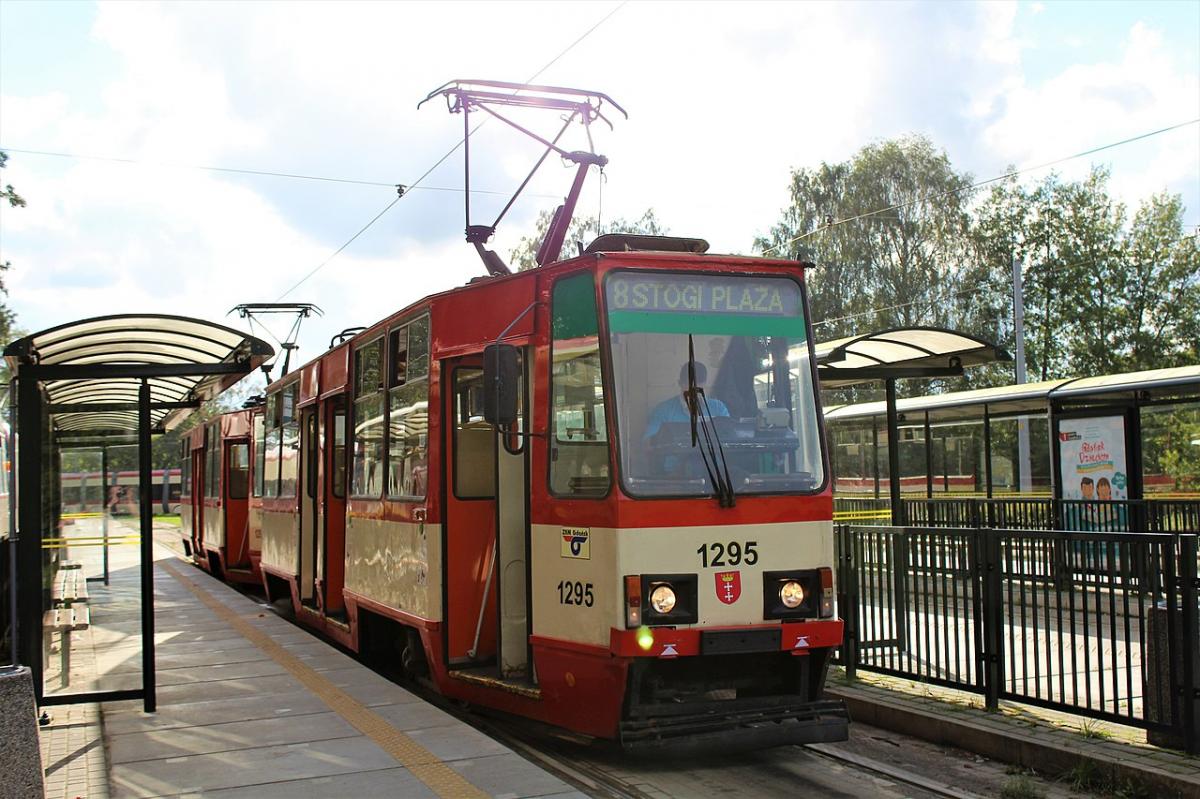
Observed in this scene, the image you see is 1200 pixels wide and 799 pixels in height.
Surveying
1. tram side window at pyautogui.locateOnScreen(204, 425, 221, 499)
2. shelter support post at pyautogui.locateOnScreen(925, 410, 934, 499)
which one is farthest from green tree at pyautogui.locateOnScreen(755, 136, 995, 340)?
tram side window at pyautogui.locateOnScreen(204, 425, 221, 499)

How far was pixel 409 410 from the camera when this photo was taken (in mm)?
8875

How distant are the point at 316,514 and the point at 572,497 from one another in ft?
19.6

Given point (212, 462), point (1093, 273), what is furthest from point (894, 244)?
point (212, 462)

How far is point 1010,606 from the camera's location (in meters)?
7.98

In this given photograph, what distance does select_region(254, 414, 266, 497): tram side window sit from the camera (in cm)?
1636

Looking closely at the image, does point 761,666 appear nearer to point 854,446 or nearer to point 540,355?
point 540,355

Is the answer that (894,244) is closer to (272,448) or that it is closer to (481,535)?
(272,448)

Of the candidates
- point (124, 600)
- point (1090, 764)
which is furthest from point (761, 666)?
point (124, 600)

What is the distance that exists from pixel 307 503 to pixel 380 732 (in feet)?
20.6

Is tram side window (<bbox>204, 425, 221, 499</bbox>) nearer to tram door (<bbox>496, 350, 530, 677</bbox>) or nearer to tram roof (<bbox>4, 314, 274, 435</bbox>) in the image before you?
tram roof (<bbox>4, 314, 274, 435</bbox>)

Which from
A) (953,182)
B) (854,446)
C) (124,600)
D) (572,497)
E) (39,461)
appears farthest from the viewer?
(953,182)

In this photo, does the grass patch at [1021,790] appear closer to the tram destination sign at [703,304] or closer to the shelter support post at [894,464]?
the tram destination sign at [703,304]

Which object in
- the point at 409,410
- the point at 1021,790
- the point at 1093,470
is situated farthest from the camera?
the point at 1093,470

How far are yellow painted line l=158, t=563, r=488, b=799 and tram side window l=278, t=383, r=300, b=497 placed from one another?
102 inches
